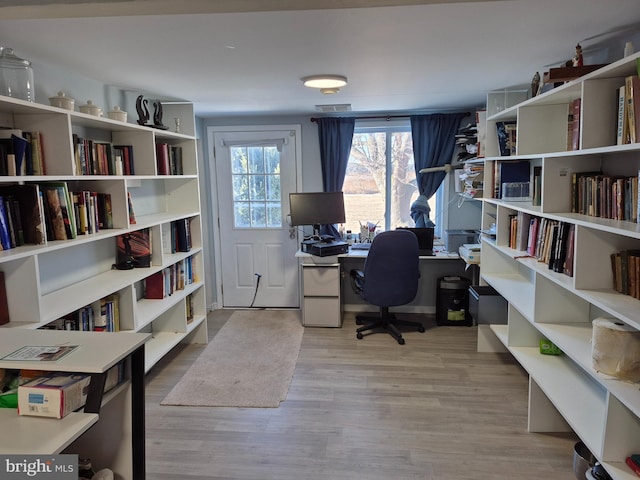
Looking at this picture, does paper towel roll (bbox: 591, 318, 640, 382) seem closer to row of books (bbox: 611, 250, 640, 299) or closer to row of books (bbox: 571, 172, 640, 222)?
row of books (bbox: 611, 250, 640, 299)

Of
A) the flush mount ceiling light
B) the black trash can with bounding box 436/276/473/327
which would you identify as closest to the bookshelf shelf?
the flush mount ceiling light

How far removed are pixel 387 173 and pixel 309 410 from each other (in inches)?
112

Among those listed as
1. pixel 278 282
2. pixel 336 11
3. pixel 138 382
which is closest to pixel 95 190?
pixel 138 382

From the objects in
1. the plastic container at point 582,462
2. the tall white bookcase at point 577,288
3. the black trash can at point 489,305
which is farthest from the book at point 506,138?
the plastic container at point 582,462

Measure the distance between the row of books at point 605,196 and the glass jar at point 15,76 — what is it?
9.20 ft

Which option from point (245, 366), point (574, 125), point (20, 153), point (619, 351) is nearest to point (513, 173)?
point (574, 125)

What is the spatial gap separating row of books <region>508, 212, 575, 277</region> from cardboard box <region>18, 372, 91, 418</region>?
2.25 m

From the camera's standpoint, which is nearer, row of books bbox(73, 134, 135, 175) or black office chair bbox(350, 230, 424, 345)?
row of books bbox(73, 134, 135, 175)

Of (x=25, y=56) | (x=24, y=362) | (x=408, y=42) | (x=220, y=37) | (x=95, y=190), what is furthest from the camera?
(x=95, y=190)

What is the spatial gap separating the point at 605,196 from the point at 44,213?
8.93 ft

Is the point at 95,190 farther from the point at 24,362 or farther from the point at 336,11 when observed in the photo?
the point at 336,11

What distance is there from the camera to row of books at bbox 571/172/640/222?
1.87 meters

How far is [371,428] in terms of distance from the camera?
2.69m

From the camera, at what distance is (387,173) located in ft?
16.1
